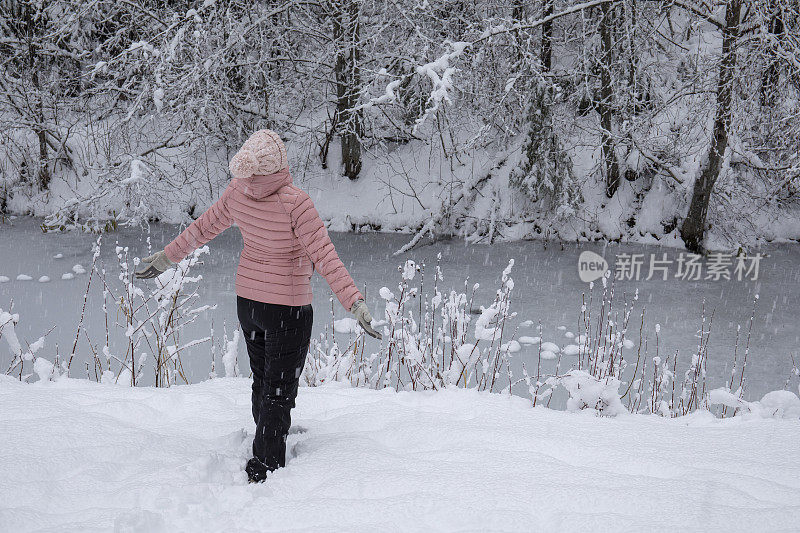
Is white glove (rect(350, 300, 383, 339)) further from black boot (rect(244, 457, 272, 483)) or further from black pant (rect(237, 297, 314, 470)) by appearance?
black boot (rect(244, 457, 272, 483))

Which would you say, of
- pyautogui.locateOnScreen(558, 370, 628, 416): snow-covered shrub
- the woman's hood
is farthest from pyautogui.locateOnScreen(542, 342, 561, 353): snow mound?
the woman's hood

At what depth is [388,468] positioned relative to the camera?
2605mm

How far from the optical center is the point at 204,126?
34.6 ft

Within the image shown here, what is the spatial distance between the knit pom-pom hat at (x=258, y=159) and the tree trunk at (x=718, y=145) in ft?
22.1

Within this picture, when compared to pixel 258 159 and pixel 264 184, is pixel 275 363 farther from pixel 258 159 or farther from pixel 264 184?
pixel 258 159

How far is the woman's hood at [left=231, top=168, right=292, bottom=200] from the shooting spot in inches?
99.2

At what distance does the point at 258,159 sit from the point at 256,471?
51.2 inches

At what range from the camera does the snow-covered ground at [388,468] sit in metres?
2.20

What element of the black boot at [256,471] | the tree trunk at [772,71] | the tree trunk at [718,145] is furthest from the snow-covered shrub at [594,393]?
the tree trunk at [772,71]

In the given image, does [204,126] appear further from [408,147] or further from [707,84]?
[707,84]

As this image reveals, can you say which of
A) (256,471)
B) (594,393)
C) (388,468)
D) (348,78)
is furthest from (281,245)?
(348,78)

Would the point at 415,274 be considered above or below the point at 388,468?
below

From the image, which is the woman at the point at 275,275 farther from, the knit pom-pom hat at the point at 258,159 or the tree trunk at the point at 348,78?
the tree trunk at the point at 348,78

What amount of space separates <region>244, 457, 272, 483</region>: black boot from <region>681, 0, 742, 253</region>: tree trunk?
7245 mm
